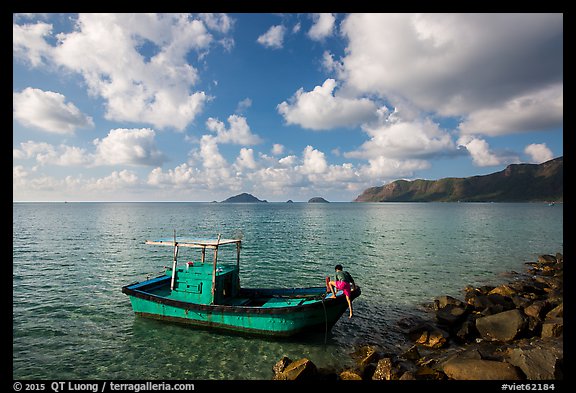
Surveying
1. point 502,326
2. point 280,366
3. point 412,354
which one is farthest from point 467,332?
point 280,366

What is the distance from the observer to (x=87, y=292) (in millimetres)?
22641

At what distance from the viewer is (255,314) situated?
1471 centimetres

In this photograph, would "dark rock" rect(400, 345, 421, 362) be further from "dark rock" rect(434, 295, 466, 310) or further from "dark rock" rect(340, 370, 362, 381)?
"dark rock" rect(434, 295, 466, 310)

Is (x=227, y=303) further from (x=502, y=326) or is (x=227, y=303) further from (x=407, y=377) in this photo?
(x=502, y=326)

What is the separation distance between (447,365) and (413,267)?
883 inches

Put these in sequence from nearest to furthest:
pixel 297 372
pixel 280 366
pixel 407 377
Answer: pixel 407 377, pixel 297 372, pixel 280 366

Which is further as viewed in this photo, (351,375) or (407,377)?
(351,375)

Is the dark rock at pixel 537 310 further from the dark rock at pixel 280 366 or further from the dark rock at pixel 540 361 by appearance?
the dark rock at pixel 280 366

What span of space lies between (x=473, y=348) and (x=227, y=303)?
1266 cm

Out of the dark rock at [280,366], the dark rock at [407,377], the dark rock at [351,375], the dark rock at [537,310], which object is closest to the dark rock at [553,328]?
the dark rock at [537,310]

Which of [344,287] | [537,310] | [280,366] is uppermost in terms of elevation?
[344,287]

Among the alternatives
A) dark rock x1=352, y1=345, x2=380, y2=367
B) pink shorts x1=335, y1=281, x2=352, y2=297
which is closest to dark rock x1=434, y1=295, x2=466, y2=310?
dark rock x1=352, y1=345, x2=380, y2=367
